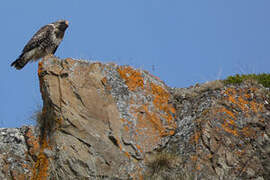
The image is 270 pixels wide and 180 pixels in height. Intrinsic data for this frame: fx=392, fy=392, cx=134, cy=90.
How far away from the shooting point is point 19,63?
12.7m

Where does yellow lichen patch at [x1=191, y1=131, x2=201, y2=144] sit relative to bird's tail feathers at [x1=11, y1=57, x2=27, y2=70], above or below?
below

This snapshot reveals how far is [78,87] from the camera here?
30.2 feet

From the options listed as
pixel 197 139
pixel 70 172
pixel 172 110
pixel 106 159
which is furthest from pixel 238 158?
pixel 70 172

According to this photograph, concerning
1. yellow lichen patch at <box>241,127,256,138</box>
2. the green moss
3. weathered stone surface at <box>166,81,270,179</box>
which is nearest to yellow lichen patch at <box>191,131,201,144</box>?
weathered stone surface at <box>166,81,270,179</box>

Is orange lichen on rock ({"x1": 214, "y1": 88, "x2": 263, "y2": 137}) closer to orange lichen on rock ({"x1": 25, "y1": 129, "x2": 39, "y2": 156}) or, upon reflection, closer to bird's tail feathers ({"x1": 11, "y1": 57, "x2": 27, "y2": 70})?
orange lichen on rock ({"x1": 25, "y1": 129, "x2": 39, "y2": 156})

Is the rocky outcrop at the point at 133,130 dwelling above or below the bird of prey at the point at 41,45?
below

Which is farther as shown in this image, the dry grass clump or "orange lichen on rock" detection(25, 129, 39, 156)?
"orange lichen on rock" detection(25, 129, 39, 156)

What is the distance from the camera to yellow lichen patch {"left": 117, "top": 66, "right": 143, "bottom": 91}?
9703mm

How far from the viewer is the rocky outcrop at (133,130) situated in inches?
326

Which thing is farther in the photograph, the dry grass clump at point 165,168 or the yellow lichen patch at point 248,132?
the yellow lichen patch at point 248,132

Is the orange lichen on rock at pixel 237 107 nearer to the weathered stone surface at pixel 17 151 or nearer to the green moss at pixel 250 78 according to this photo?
the green moss at pixel 250 78

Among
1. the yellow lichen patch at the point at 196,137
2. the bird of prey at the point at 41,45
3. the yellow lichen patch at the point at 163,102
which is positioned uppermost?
the bird of prey at the point at 41,45

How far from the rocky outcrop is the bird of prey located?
312cm

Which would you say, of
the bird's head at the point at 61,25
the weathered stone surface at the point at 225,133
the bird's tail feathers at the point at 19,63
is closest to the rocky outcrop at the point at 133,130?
the weathered stone surface at the point at 225,133
